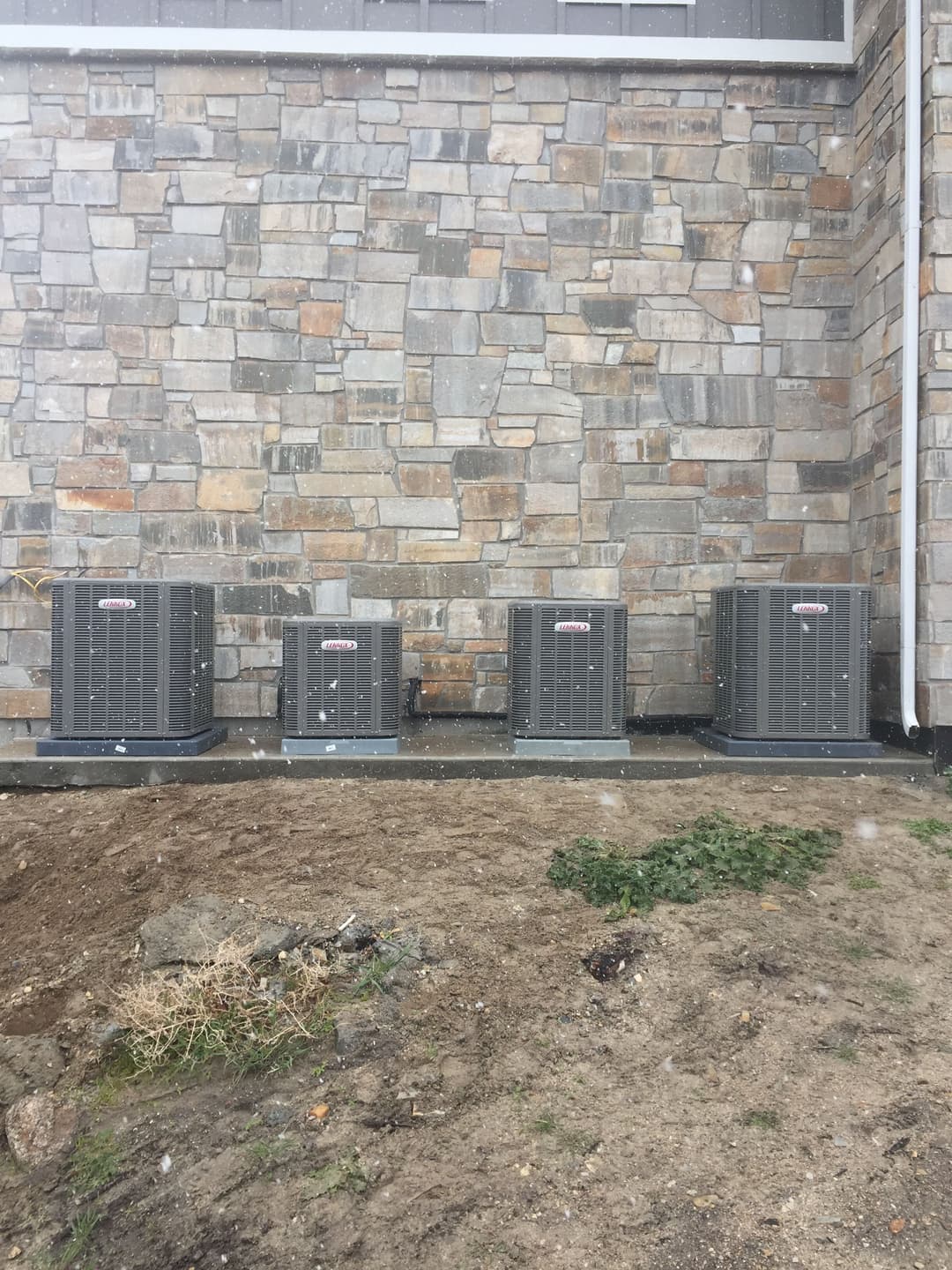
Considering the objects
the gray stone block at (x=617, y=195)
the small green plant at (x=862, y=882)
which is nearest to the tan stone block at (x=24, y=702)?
the small green plant at (x=862, y=882)

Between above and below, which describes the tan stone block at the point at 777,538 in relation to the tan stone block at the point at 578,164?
below

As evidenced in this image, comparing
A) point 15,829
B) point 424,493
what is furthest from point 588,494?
point 15,829

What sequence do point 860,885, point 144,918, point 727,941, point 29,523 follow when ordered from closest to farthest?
point 727,941, point 144,918, point 860,885, point 29,523

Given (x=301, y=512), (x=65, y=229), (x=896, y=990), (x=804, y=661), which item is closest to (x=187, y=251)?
(x=65, y=229)

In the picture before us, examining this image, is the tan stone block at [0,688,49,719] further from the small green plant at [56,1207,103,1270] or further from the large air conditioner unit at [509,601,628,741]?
the small green plant at [56,1207,103,1270]

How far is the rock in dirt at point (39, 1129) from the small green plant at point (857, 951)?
2494mm

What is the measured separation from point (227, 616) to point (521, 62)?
15.7 ft

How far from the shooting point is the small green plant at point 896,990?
2.65 m

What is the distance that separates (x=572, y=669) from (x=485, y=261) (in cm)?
329

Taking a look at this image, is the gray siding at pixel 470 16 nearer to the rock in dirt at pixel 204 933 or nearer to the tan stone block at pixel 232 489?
the tan stone block at pixel 232 489

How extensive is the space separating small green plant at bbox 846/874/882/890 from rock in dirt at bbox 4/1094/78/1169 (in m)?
3.00

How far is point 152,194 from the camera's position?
627cm

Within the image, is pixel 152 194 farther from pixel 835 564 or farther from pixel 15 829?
pixel 835 564

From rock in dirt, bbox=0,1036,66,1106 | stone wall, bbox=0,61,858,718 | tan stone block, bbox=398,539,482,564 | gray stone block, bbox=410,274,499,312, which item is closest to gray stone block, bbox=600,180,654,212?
stone wall, bbox=0,61,858,718
